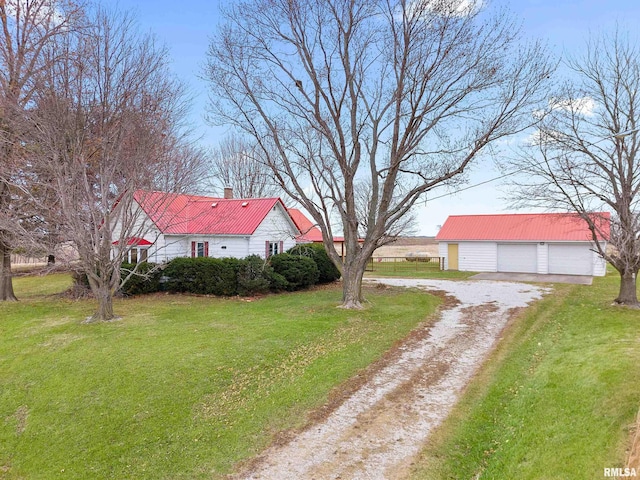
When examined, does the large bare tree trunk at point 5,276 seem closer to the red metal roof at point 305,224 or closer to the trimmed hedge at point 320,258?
the trimmed hedge at point 320,258

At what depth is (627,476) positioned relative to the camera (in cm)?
338

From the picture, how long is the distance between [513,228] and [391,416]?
74.0ft

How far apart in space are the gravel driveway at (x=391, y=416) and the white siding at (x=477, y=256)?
631 inches

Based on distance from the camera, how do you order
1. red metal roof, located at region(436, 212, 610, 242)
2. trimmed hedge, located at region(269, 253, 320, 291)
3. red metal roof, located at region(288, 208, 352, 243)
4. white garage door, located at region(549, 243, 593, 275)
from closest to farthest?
1. trimmed hedge, located at region(269, 253, 320, 291)
2. white garage door, located at region(549, 243, 593, 275)
3. red metal roof, located at region(436, 212, 610, 242)
4. red metal roof, located at region(288, 208, 352, 243)

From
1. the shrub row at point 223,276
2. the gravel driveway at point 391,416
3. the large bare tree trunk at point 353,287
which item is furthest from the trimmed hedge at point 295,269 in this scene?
the gravel driveway at point 391,416

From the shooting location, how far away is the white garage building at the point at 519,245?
22453mm

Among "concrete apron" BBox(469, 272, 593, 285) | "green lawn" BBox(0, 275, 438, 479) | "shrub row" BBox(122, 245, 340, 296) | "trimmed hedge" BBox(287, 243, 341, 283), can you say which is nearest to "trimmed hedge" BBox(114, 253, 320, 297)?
"shrub row" BBox(122, 245, 340, 296)

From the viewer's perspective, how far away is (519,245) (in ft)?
79.4

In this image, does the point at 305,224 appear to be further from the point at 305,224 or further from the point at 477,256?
the point at 477,256

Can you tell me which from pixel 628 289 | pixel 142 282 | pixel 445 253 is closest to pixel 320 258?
pixel 142 282

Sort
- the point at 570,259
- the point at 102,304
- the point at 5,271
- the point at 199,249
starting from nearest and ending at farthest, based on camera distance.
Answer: the point at 102,304 < the point at 5,271 < the point at 199,249 < the point at 570,259

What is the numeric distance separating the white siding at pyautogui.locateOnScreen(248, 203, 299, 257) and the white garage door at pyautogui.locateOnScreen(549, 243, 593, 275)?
603 inches

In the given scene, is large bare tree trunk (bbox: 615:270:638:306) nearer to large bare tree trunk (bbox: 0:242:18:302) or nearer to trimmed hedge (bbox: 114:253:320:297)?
trimmed hedge (bbox: 114:253:320:297)

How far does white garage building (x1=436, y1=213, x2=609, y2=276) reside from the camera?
22453mm
